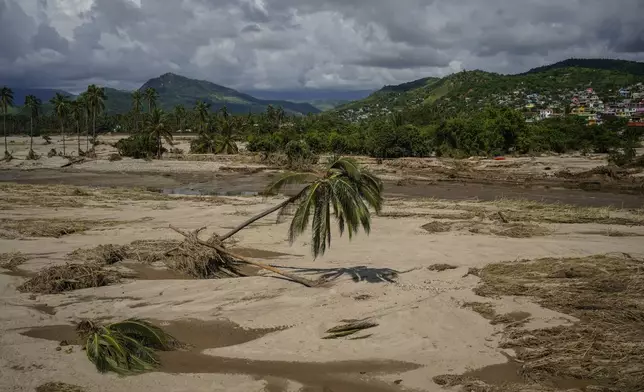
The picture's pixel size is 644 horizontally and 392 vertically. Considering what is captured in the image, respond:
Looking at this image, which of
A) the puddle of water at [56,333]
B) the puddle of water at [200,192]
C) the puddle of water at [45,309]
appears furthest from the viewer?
the puddle of water at [200,192]

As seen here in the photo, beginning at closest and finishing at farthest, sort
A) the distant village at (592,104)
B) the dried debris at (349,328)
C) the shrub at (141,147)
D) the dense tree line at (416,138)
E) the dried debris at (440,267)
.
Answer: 1. the dried debris at (349,328)
2. the dried debris at (440,267)
3. the dense tree line at (416,138)
4. the shrub at (141,147)
5. the distant village at (592,104)

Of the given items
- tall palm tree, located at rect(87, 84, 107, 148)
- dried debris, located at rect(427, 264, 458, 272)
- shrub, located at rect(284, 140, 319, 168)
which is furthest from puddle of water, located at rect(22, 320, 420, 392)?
tall palm tree, located at rect(87, 84, 107, 148)

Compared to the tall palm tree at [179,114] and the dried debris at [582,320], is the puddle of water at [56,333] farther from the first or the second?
the tall palm tree at [179,114]

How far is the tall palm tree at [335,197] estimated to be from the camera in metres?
12.8

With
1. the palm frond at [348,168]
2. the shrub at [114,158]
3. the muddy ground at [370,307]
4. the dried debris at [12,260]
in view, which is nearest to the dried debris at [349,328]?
the muddy ground at [370,307]

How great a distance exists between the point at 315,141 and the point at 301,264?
6108 cm

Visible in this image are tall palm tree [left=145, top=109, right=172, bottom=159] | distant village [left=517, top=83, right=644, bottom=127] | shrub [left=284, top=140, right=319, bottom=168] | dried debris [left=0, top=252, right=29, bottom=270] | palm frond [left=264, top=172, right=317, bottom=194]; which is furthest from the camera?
distant village [left=517, top=83, right=644, bottom=127]

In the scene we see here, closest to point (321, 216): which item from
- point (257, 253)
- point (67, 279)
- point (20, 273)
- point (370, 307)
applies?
point (370, 307)

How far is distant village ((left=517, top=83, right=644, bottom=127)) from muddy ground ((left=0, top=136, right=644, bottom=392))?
127 metres

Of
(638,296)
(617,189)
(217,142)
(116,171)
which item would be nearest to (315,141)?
(217,142)

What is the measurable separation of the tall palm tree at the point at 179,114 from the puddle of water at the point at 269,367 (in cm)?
13592

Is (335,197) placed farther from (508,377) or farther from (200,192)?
(200,192)

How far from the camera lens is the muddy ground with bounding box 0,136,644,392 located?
31.4 feet

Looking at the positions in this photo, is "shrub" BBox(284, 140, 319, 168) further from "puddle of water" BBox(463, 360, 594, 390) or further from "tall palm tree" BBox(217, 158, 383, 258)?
"puddle of water" BBox(463, 360, 594, 390)
